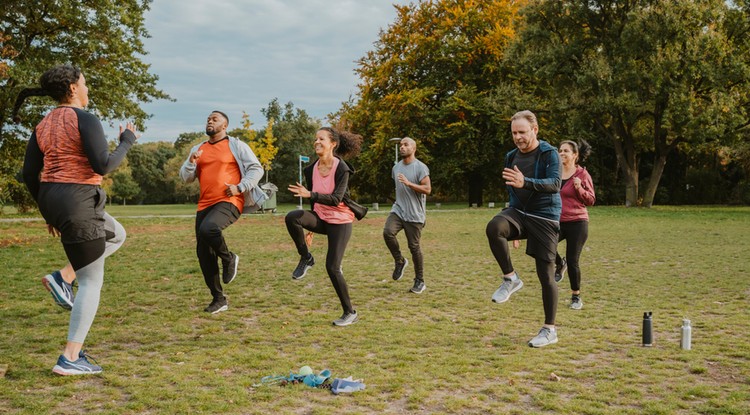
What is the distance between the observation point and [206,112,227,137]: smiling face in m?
6.82

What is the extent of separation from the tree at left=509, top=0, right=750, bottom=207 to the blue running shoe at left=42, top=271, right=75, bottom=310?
29.4 metres

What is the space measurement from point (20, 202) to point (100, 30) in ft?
32.8

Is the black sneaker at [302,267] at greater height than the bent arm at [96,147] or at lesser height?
lesser

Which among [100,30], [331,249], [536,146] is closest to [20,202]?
[100,30]

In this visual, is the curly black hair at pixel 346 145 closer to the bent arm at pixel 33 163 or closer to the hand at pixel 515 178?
the hand at pixel 515 178

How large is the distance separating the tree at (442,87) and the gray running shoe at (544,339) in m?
31.2

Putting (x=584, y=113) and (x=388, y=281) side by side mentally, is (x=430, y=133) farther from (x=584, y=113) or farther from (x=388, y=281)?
(x=388, y=281)

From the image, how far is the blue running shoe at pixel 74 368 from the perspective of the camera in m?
4.77

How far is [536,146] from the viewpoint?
597 cm

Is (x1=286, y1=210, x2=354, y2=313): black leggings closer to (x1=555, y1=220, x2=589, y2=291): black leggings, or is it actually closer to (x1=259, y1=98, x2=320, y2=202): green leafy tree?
(x1=555, y1=220, x2=589, y2=291): black leggings

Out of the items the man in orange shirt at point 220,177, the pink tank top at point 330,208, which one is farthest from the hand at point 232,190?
the pink tank top at point 330,208

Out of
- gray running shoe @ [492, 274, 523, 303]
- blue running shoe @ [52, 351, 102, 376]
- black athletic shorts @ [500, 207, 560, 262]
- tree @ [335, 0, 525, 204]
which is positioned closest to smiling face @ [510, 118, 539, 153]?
black athletic shorts @ [500, 207, 560, 262]

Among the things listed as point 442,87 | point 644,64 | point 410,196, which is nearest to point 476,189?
point 442,87

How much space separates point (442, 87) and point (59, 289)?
1441 inches
